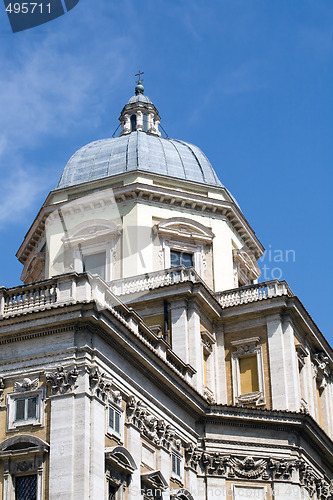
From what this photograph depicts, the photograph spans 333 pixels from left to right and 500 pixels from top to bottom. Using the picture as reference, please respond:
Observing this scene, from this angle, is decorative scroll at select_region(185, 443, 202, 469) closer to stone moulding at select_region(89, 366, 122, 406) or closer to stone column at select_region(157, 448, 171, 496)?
stone column at select_region(157, 448, 171, 496)

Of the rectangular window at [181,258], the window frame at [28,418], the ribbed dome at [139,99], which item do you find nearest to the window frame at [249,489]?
the window frame at [28,418]

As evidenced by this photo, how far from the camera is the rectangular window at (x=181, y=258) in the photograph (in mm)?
48969

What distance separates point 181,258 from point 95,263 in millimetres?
4317

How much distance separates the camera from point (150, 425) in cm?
3519

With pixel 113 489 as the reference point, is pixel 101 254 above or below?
above

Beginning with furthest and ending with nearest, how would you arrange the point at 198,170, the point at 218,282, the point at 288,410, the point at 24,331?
the point at 198,170, the point at 218,282, the point at 288,410, the point at 24,331

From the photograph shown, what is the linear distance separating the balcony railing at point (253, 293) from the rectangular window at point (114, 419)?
14.1 m

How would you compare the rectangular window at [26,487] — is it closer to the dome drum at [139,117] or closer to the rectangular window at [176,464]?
the rectangular window at [176,464]

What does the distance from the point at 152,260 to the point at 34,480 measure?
63.2 ft

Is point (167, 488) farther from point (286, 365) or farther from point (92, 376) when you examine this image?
point (286, 365)

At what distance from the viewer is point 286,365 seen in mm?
43938

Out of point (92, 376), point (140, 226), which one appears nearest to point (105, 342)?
point (92, 376)

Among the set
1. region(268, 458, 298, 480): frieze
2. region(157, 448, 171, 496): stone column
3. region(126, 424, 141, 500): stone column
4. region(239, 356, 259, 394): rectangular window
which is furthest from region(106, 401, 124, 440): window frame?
region(239, 356, 259, 394): rectangular window

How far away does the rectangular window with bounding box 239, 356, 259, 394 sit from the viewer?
44438 mm
